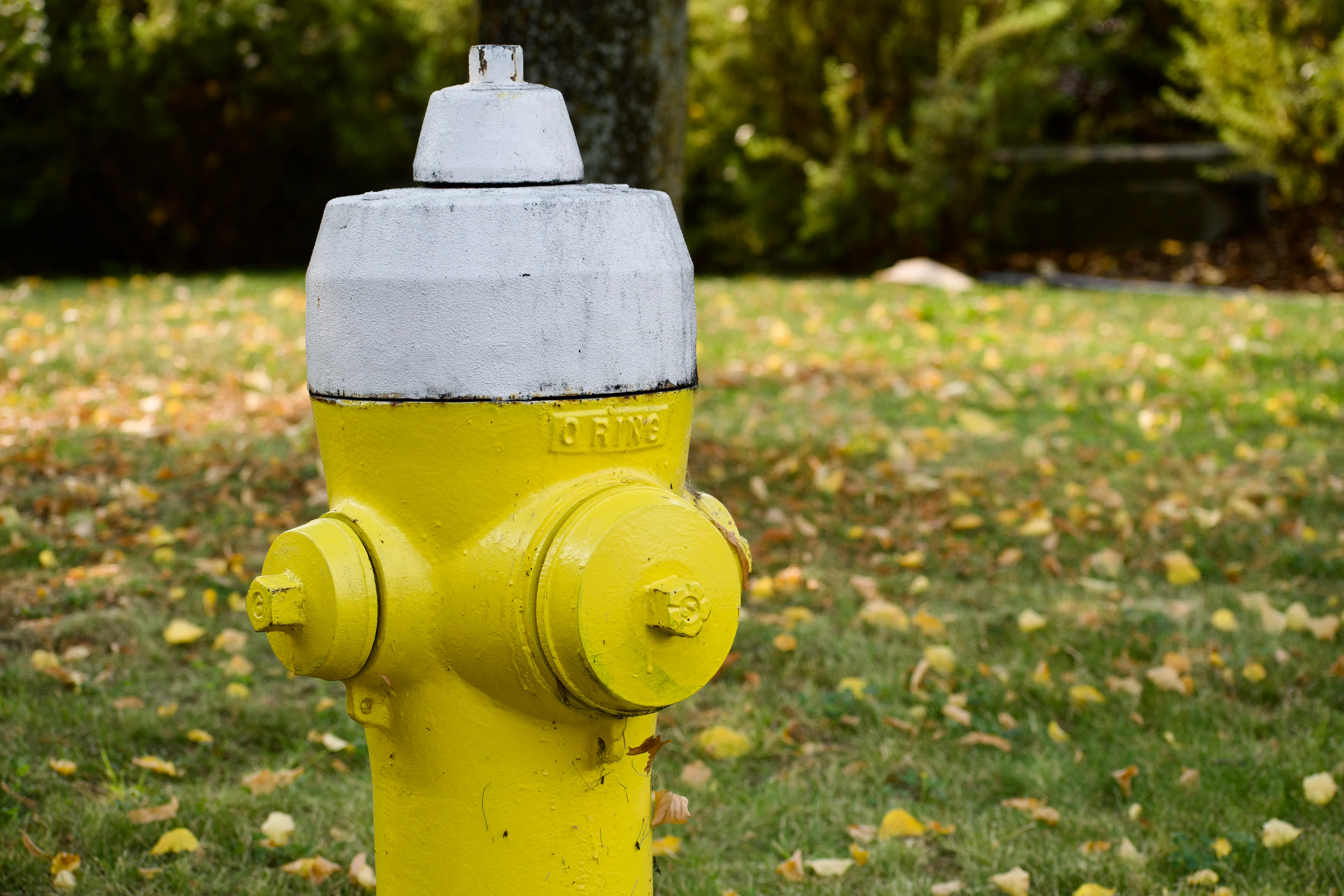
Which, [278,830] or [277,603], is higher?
[277,603]

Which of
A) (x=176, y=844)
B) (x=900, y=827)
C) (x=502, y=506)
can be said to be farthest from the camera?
(x=900, y=827)

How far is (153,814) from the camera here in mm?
2549

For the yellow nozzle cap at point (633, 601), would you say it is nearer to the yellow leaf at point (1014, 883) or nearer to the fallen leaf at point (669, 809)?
the fallen leaf at point (669, 809)

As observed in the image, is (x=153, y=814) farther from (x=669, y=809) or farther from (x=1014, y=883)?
(x=1014, y=883)

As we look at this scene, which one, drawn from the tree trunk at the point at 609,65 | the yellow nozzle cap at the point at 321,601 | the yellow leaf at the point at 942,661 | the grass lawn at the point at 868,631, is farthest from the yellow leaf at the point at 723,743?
the tree trunk at the point at 609,65

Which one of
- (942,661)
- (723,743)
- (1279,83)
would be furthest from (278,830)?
(1279,83)

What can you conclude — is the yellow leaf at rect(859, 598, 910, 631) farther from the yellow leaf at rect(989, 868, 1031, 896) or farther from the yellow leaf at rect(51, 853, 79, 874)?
the yellow leaf at rect(51, 853, 79, 874)

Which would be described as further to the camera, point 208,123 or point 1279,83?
point 208,123

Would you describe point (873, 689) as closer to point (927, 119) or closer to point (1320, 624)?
point (1320, 624)

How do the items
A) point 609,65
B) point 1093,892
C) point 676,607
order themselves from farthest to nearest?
point 609,65
point 1093,892
point 676,607

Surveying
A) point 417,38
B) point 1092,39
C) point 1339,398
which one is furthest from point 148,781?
point 1092,39

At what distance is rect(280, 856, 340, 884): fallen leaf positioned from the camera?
2422 mm

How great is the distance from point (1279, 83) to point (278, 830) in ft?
28.4

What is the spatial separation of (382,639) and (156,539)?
2443 millimetres
